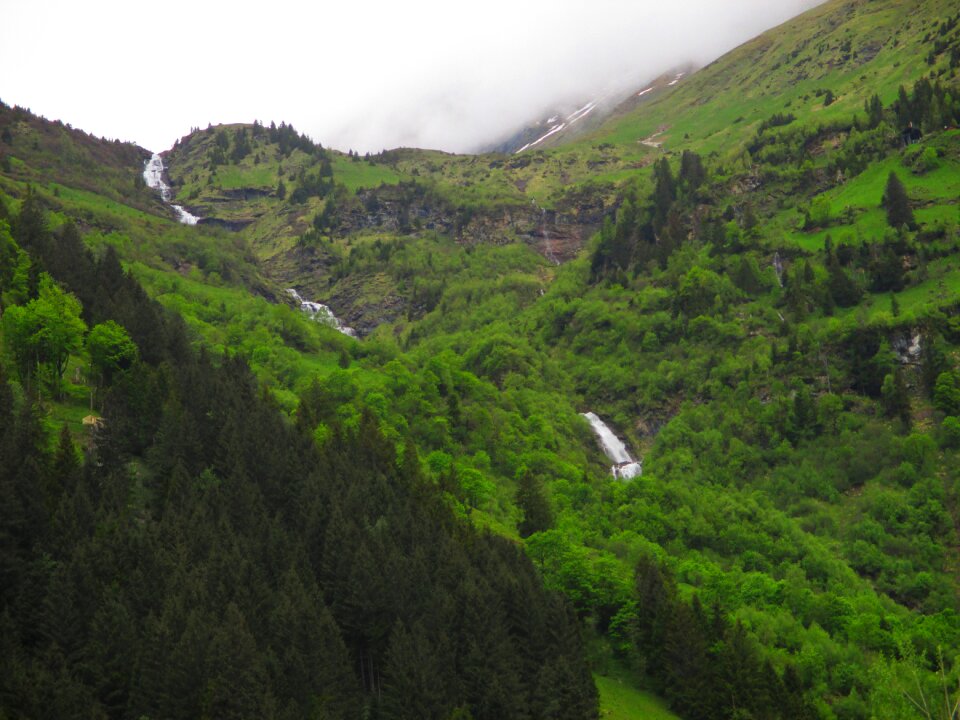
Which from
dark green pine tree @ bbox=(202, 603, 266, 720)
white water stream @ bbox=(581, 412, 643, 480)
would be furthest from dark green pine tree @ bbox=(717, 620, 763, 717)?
white water stream @ bbox=(581, 412, 643, 480)

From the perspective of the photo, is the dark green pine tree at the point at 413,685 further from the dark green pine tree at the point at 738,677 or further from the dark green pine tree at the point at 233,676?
the dark green pine tree at the point at 738,677

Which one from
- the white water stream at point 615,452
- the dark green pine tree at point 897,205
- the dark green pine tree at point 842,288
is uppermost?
the dark green pine tree at point 897,205

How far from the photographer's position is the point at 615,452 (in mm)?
150625

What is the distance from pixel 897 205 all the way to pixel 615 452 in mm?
68666

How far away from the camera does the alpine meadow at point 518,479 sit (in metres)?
50.9

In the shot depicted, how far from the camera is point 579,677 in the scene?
60406 millimetres

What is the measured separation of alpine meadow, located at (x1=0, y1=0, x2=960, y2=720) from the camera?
5094cm

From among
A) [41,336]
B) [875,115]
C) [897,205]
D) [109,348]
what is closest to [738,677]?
[109,348]

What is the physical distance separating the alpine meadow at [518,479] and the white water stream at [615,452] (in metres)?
0.73

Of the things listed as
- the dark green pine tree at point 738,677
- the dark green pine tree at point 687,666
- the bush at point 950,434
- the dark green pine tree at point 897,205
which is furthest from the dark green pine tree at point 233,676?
the dark green pine tree at point 897,205

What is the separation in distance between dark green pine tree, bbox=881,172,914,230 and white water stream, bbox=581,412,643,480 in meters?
63.7

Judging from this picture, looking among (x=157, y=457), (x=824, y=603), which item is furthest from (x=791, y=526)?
(x=157, y=457)

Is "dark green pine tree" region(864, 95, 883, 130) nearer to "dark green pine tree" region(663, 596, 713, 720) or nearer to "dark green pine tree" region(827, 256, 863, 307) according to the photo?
"dark green pine tree" region(827, 256, 863, 307)

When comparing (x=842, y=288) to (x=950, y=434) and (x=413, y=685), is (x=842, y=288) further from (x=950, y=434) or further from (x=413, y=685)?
(x=413, y=685)
